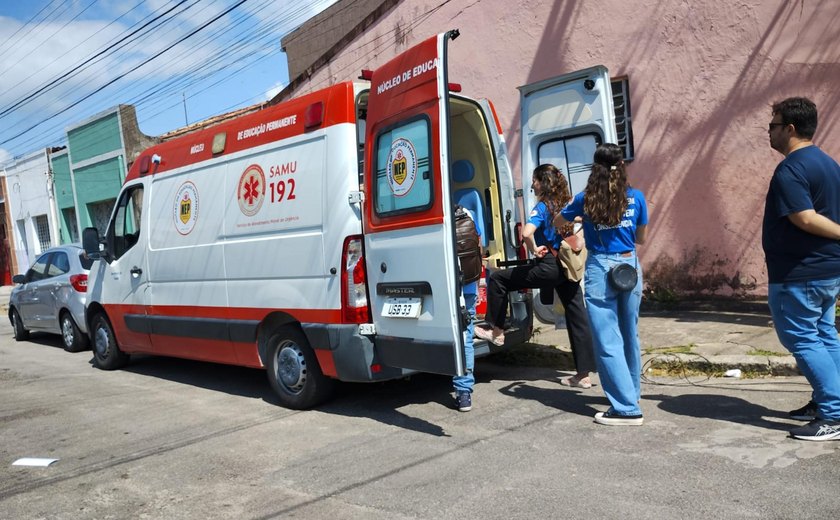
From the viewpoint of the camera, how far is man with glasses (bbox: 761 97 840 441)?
384 cm

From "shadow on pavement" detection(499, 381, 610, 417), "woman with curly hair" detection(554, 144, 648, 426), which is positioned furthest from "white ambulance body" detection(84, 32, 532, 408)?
"woman with curly hair" detection(554, 144, 648, 426)

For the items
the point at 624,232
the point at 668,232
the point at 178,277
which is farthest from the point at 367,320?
the point at 668,232

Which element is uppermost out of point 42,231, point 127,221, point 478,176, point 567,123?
point 42,231

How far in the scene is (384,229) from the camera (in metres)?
4.76

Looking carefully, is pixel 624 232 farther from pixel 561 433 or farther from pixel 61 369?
pixel 61 369

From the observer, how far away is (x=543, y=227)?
559 centimetres

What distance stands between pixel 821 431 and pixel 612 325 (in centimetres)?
132

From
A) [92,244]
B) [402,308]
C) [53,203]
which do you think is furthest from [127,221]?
[53,203]

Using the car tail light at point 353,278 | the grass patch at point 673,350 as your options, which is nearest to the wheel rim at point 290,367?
the car tail light at point 353,278

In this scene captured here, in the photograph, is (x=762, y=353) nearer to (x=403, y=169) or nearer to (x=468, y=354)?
(x=468, y=354)

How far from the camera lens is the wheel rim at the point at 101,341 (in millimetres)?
8141

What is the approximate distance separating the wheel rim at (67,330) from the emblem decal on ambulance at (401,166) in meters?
7.13

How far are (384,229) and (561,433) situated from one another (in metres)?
1.81

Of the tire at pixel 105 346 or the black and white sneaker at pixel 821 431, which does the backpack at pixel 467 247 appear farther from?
the tire at pixel 105 346
